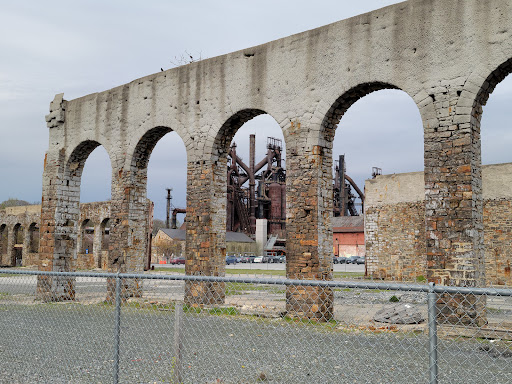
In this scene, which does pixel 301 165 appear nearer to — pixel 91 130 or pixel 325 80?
pixel 325 80

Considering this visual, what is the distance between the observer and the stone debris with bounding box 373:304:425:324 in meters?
9.34

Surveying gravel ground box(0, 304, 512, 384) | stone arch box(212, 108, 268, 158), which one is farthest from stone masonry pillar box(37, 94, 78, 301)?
stone arch box(212, 108, 268, 158)

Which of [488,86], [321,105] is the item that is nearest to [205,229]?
[321,105]

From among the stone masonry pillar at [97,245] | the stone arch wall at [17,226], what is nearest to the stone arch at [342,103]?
the stone masonry pillar at [97,245]

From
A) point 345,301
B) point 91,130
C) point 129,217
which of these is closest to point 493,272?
point 345,301

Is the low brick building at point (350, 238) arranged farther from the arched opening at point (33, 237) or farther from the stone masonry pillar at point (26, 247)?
the stone masonry pillar at point (26, 247)

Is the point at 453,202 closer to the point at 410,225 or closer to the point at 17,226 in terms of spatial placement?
the point at 410,225

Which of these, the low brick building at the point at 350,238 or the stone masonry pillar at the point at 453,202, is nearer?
the stone masonry pillar at the point at 453,202

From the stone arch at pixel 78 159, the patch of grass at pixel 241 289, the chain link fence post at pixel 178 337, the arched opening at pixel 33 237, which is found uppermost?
the stone arch at pixel 78 159

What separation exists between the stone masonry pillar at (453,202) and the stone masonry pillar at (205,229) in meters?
5.19

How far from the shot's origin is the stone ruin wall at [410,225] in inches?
685

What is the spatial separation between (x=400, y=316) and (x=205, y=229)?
4982 mm

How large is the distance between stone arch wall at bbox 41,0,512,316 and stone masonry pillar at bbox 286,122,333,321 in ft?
0.08

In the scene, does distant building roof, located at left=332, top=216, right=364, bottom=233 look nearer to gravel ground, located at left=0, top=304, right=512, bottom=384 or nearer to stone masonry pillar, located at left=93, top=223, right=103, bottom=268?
stone masonry pillar, located at left=93, top=223, right=103, bottom=268
